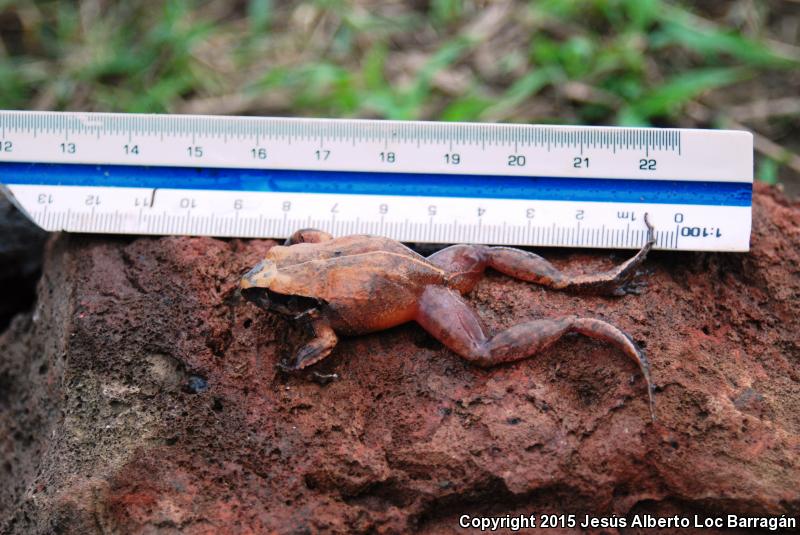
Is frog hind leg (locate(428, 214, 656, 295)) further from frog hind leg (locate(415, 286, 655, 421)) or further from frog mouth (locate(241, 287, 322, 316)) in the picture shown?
frog mouth (locate(241, 287, 322, 316))

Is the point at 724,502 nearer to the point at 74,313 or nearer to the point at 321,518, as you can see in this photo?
the point at 321,518

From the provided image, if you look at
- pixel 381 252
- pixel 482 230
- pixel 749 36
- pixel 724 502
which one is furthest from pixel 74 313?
pixel 749 36

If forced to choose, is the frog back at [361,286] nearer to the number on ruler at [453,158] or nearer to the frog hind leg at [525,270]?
the frog hind leg at [525,270]

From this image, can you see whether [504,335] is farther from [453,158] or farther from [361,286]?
[453,158]

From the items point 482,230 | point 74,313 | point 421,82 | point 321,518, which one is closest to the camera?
point 321,518

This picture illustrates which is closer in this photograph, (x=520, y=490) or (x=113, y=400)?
(x=520, y=490)

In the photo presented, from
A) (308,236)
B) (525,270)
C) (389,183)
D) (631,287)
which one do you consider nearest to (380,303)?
(308,236)

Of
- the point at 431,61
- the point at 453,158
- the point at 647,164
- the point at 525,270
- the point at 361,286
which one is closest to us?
the point at 361,286
